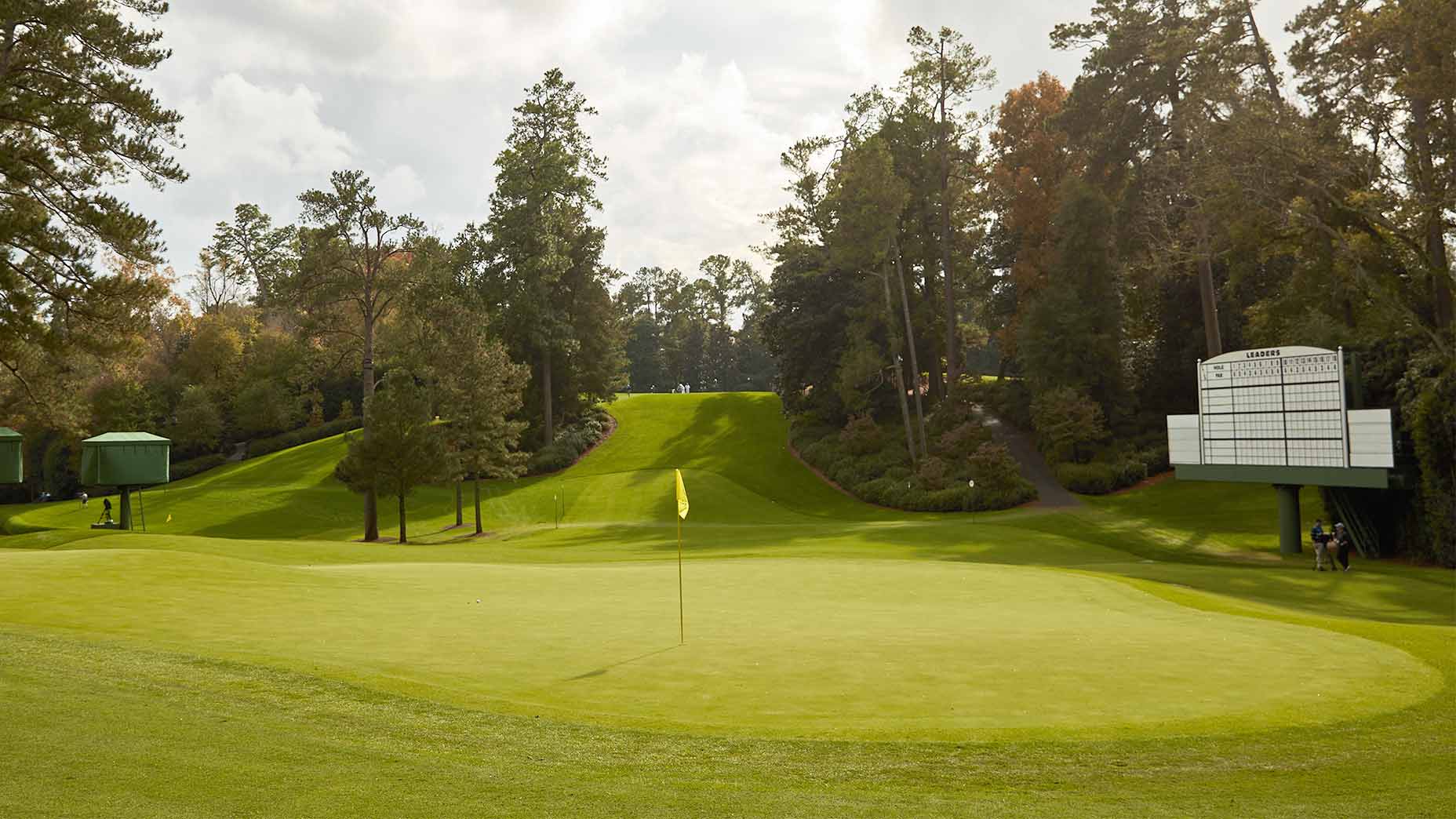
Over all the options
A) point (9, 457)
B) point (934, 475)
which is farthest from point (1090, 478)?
point (9, 457)

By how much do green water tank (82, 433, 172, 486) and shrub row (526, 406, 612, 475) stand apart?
67.3 feet

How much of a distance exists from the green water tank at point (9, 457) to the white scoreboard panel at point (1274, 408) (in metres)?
47.3

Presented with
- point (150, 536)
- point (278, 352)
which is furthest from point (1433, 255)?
point (278, 352)

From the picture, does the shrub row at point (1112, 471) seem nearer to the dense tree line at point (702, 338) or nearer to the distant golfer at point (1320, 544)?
the distant golfer at point (1320, 544)

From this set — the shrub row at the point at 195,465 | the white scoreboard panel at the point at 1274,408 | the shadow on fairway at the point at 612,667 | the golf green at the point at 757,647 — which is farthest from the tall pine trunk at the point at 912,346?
the shrub row at the point at 195,465

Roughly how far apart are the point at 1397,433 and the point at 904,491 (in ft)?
78.3

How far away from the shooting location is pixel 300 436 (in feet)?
234

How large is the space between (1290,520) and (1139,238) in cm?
2303

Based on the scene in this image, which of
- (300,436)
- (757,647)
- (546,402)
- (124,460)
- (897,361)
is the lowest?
(757,647)

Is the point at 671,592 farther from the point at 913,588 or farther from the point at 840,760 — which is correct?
the point at 840,760

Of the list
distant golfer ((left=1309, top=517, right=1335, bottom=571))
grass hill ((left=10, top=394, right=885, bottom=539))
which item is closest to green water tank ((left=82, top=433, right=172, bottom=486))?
grass hill ((left=10, top=394, right=885, bottom=539))

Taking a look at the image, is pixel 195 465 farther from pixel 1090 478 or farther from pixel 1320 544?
pixel 1320 544

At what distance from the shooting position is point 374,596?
54.7 ft

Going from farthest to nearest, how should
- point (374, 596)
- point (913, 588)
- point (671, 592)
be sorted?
point (913, 588)
point (671, 592)
point (374, 596)
